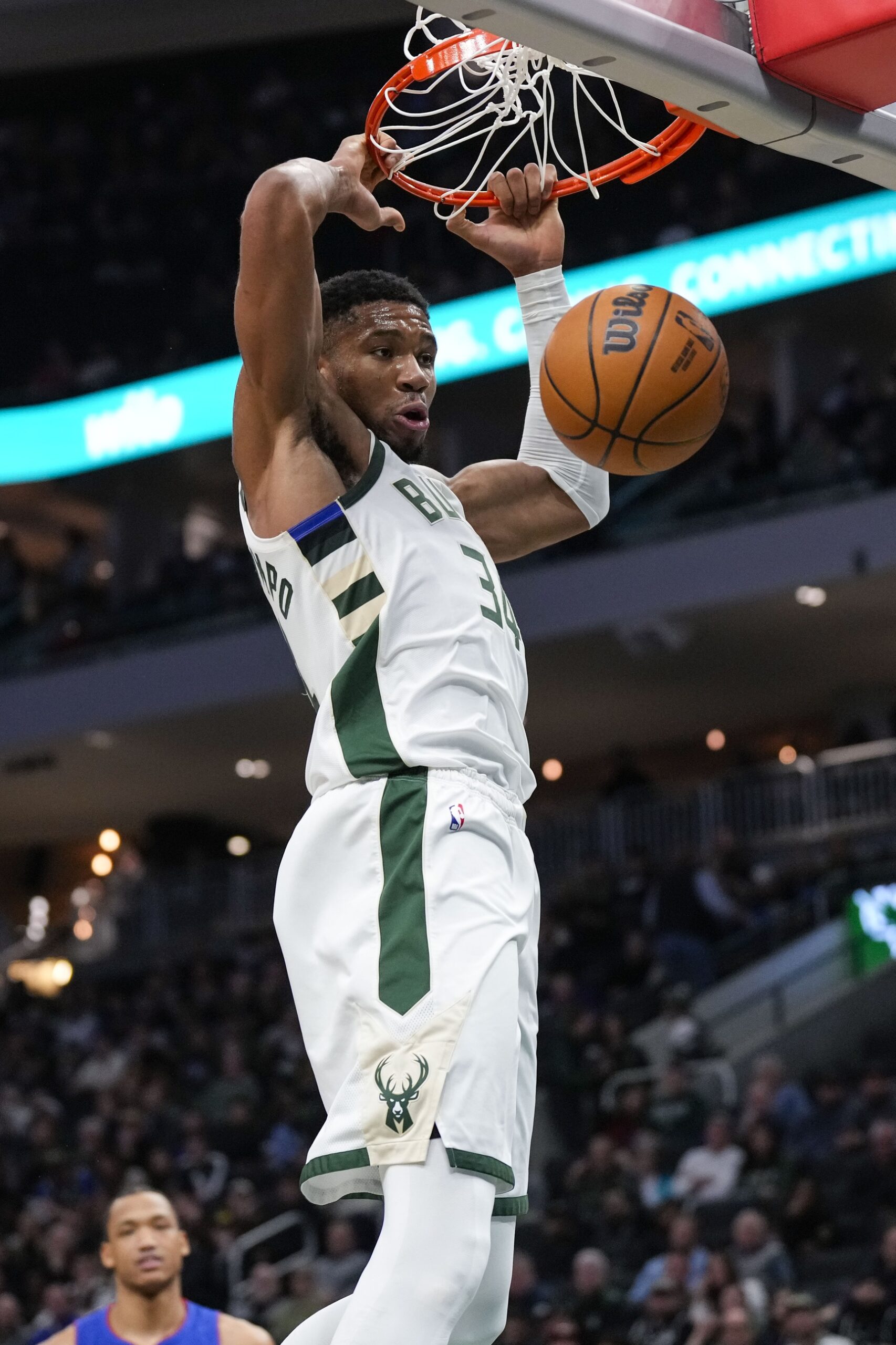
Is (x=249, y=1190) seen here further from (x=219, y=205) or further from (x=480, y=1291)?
(x=219, y=205)

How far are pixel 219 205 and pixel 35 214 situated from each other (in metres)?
3.17

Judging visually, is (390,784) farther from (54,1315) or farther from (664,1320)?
(54,1315)

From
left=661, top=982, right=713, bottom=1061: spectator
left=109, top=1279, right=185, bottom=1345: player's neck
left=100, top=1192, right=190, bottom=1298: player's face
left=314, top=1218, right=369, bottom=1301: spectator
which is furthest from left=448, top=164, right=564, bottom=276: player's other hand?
left=661, top=982, right=713, bottom=1061: spectator

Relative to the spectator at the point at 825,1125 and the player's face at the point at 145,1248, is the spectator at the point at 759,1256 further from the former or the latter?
the player's face at the point at 145,1248

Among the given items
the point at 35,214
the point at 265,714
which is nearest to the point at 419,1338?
the point at 265,714

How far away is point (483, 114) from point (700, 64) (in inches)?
36.9

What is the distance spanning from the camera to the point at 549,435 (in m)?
4.39

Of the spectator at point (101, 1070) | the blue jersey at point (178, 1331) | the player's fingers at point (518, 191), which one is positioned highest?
the spectator at point (101, 1070)

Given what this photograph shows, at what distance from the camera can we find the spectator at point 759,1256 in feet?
34.8

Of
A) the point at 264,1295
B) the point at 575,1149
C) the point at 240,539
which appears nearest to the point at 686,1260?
the point at 264,1295

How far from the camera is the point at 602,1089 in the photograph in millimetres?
13719

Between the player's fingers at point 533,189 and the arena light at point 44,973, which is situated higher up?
the arena light at point 44,973

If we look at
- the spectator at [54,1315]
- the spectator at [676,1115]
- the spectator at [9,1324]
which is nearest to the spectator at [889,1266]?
the spectator at [676,1115]

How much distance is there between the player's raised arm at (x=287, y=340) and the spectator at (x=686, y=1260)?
26.1 feet
